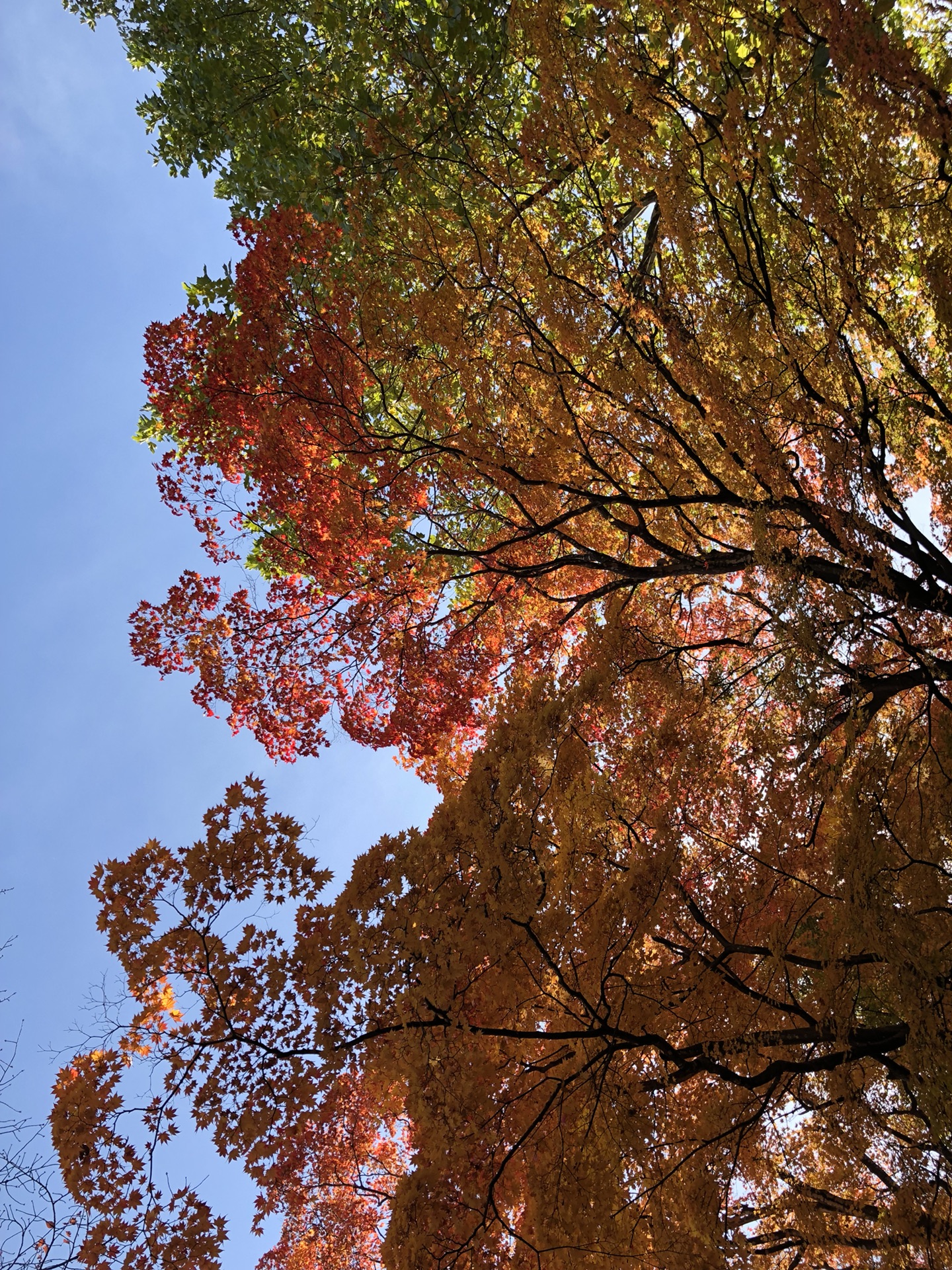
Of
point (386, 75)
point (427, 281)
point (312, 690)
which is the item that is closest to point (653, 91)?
point (427, 281)

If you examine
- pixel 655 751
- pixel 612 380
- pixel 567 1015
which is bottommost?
pixel 567 1015

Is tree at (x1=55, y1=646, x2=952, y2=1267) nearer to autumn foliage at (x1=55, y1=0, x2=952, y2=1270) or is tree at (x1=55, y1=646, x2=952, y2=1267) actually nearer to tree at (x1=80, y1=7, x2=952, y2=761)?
autumn foliage at (x1=55, y1=0, x2=952, y2=1270)

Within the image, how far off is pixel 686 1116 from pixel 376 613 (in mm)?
5720

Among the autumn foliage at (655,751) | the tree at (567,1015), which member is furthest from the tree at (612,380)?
the tree at (567,1015)

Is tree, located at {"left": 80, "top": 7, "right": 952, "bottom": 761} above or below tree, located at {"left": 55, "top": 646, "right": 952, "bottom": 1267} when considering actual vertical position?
above

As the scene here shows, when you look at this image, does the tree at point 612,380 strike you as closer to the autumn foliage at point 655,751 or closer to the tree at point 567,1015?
the autumn foliage at point 655,751

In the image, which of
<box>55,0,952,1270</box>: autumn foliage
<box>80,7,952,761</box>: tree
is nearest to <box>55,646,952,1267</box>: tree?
<box>55,0,952,1270</box>: autumn foliage

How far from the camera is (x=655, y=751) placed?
5699 mm

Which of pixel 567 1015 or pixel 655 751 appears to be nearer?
pixel 567 1015

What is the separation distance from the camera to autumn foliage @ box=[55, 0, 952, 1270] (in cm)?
421

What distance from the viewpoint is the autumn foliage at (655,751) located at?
4215 millimetres

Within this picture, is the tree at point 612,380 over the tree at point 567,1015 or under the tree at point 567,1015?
over

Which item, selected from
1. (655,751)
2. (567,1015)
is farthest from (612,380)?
(567,1015)

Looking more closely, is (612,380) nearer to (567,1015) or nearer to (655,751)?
(655,751)
